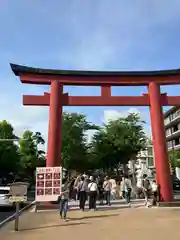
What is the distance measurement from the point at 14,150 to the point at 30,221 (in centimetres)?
3794

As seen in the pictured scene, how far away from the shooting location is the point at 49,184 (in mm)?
14453

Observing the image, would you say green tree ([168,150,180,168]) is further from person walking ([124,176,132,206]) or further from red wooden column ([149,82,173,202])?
red wooden column ([149,82,173,202])

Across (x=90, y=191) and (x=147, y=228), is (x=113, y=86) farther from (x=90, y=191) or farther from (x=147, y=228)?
(x=147, y=228)

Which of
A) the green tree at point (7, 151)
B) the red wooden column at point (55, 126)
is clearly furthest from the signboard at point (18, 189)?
the green tree at point (7, 151)

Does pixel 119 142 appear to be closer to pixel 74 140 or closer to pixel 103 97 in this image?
pixel 74 140

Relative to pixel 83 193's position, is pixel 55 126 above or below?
above

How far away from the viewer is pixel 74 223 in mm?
10922

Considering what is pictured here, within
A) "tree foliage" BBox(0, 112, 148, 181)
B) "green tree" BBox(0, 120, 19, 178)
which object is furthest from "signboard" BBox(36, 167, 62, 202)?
"green tree" BBox(0, 120, 19, 178)

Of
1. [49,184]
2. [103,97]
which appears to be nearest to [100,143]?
[103,97]

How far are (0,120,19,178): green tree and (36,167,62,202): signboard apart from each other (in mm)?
30540

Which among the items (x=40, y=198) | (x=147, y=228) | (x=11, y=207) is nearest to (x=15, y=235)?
(x=147, y=228)

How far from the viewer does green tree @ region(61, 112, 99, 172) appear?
108 feet

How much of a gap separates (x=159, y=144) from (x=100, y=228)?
7.93 m

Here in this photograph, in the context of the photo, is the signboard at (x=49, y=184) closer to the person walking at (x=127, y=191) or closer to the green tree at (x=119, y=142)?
the person walking at (x=127, y=191)
